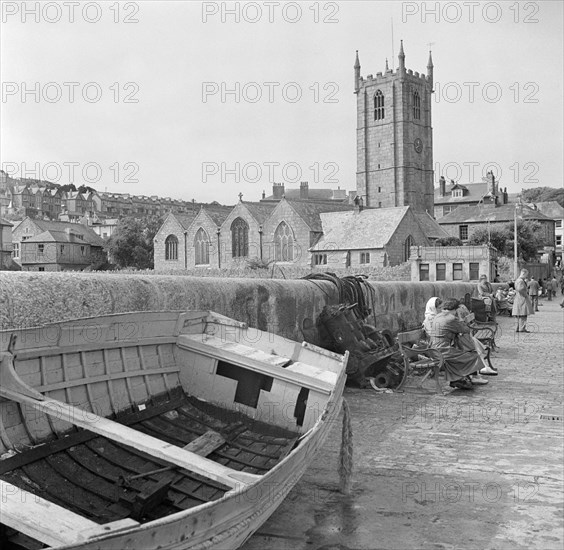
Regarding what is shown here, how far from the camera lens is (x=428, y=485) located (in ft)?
18.2

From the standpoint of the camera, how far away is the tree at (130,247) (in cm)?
9319

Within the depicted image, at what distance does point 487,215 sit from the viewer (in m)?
88.9

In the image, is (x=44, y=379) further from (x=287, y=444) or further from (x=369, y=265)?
(x=369, y=265)

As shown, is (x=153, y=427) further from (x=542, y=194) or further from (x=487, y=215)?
(x=542, y=194)

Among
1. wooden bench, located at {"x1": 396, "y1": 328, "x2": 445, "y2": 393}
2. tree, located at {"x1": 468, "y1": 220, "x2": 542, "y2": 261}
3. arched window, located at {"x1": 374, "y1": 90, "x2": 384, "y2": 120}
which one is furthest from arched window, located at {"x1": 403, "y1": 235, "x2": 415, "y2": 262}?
wooden bench, located at {"x1": 396, "y1": 328, "x2": 445, "y2": 393}

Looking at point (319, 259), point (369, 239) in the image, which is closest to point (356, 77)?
point (319, 259)

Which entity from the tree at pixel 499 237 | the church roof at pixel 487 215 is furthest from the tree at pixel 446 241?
the church roof at pixel 487 215

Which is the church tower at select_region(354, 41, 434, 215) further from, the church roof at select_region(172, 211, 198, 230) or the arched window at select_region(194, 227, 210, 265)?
the arched window at select_region(194, 227, 210, 265)

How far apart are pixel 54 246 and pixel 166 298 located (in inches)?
3398

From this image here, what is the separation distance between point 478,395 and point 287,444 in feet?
16.8

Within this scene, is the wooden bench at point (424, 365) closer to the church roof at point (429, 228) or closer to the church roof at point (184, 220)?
the church roof at point (429, 228)

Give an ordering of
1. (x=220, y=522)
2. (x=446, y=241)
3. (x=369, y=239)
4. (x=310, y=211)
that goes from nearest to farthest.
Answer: (x=220, y=522)
(x=369, y=239)
(x=446, y=241)
(x=310, y=211)

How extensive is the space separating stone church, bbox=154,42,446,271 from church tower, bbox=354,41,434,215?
150 mm

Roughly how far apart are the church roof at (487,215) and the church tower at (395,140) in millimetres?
5048
